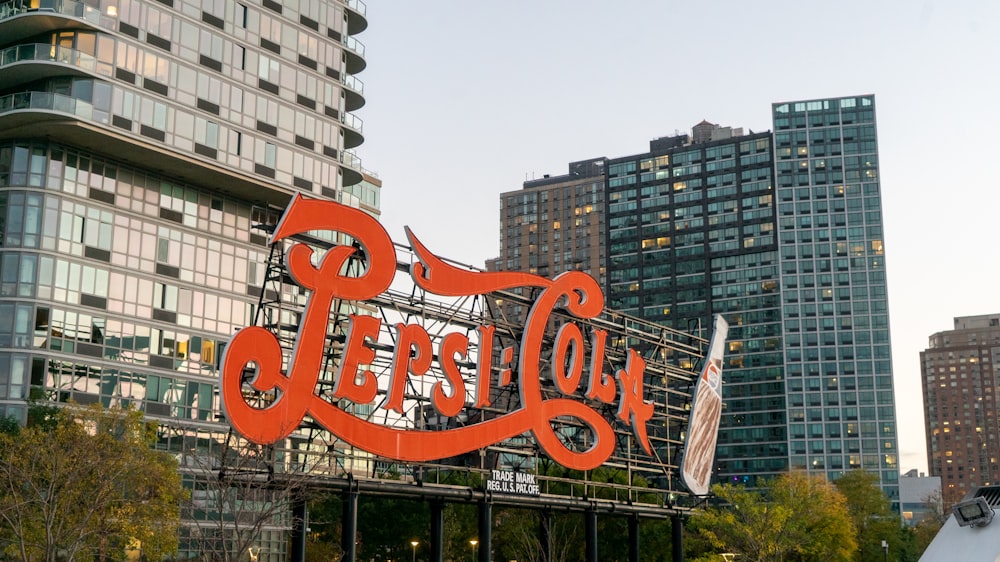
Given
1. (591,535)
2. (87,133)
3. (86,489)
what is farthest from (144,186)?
(591,535)

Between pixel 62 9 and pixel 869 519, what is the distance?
102 meters

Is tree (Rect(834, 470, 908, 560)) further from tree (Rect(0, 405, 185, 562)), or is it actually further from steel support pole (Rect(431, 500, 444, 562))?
tree (Rect(0, 405, 185, 562))

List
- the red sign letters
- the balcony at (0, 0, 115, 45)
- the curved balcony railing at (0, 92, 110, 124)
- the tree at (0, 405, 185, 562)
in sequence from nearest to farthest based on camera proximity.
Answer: the red sign letters, the tree at (0, 405, 185, 562), the curved balcony railing at (0, 92, 110, 124), the balcony at (0, 0, 115, 45)

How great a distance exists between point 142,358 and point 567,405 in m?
31.3

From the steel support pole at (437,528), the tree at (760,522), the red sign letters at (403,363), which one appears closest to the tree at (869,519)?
the tree at (760,522)

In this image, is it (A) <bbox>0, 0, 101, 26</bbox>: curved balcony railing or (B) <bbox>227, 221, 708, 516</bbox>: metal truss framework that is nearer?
(B) <bbox>227, 221, 708, 516</bbox>: metal truss framework

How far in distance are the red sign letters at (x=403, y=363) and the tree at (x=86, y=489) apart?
732 centimetres

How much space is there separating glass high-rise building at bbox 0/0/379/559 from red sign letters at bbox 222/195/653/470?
24.7 metres

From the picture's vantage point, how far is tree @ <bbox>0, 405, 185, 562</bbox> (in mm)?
47750

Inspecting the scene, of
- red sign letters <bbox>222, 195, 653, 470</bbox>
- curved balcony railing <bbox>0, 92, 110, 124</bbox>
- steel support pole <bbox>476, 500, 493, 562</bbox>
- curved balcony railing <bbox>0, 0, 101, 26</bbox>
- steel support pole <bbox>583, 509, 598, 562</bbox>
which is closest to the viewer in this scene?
red sign letters <bbox>222, 195, 653, 470</bbox>

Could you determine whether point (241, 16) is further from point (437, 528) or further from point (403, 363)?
point (437, 528)

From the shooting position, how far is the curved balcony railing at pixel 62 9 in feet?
237

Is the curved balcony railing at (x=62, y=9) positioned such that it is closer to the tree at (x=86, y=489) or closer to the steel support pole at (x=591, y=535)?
the tree at (x=86, y=489)

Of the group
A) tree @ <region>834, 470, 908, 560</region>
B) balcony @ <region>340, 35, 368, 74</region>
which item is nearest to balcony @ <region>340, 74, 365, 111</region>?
A: balcony @ <region>340, 35, 368, 74</region>
